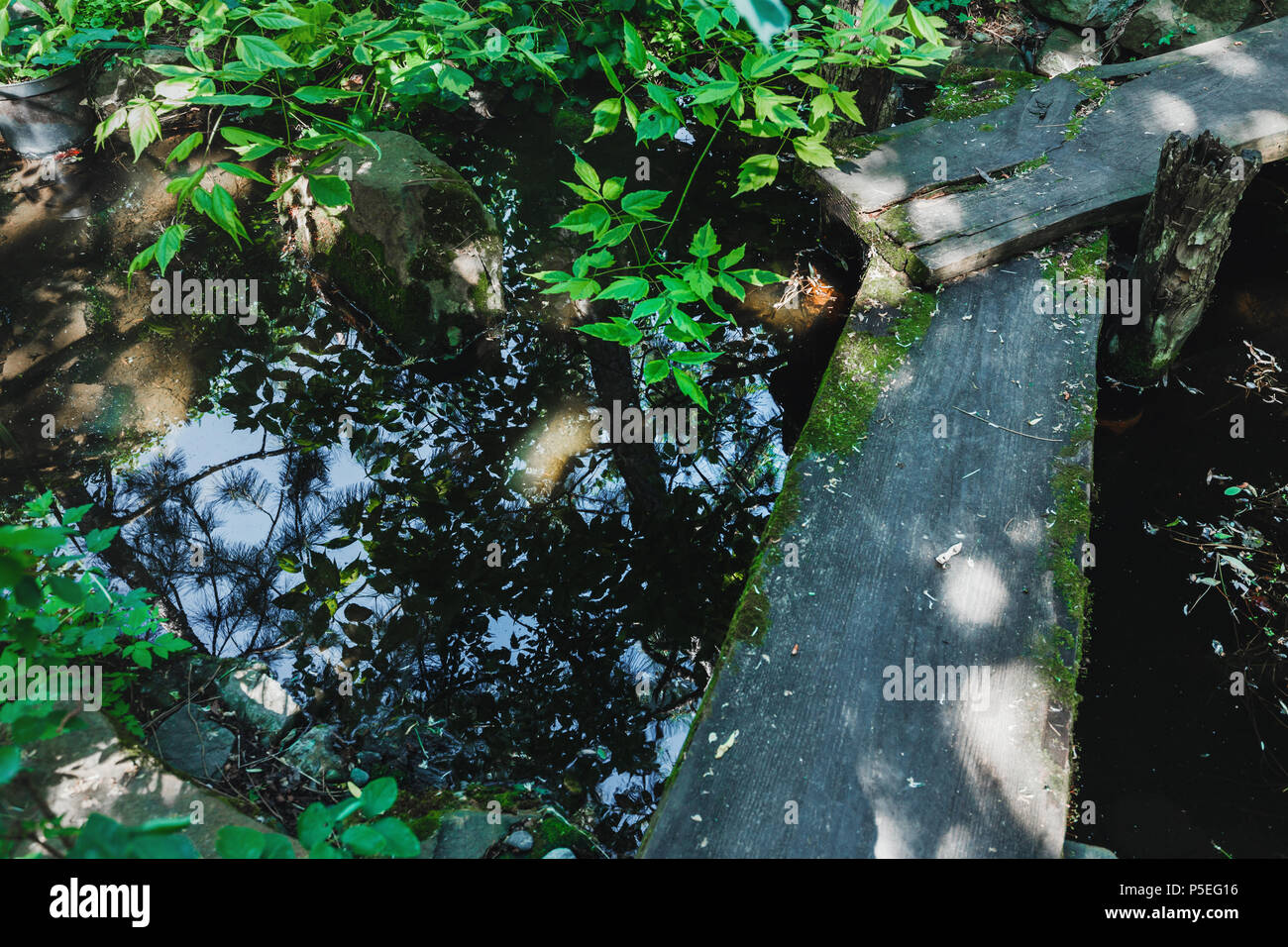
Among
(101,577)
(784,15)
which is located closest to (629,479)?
(101,577)

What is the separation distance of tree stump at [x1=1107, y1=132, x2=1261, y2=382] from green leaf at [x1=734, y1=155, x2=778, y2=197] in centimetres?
155

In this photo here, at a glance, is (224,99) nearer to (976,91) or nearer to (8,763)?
(8,763)

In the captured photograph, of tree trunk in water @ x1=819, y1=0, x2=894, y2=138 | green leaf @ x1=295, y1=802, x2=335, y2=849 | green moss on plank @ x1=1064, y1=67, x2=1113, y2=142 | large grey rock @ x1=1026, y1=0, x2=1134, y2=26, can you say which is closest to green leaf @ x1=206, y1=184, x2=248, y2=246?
green leaf @ x1=295, y1=802, x2=335, y2=849

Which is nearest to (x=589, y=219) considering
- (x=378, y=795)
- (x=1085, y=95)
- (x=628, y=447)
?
(x=628, y=447)

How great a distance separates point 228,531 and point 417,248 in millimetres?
1646

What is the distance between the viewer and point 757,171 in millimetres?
3273

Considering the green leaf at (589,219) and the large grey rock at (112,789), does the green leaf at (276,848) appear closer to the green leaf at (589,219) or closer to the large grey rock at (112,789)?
the large grey rock at (112,789)

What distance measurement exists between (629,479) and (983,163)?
2.47 meters

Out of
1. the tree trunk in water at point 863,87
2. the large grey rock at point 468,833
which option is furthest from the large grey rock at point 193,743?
the tree trunk in water at point 863,87

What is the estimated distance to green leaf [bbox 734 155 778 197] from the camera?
122 inches

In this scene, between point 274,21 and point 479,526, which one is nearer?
point 274,21

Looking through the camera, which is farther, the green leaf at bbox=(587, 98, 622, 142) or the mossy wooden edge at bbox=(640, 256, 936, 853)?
the green leaf at bbox=(587, 98, 622, 142)

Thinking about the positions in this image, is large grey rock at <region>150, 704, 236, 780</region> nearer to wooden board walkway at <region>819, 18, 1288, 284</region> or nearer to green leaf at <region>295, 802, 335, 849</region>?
green leaf at <region>295, 802, 335, 849</region>

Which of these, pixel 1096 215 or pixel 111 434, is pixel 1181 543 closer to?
pixel 1096 215
